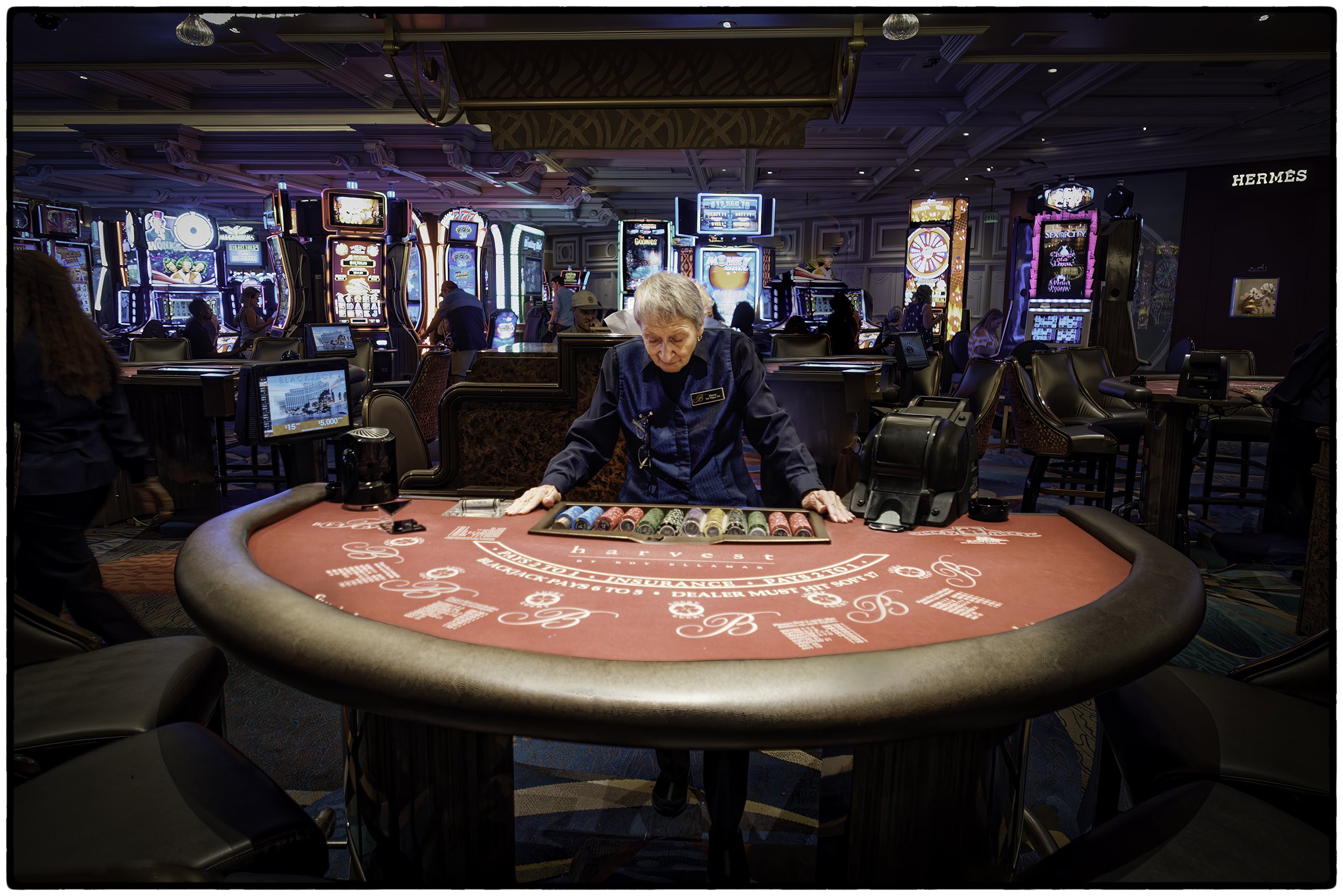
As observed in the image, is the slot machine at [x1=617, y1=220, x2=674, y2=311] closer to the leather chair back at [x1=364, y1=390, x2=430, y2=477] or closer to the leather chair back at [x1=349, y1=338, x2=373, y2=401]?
the leather chair back at [x1=349, y1=338, x2=373, y2=401]

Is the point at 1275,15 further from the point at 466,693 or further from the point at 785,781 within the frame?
the point at 466,693

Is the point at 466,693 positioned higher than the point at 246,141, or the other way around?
the point at 246,141

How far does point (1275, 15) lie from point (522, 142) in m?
3.90

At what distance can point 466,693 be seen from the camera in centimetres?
89

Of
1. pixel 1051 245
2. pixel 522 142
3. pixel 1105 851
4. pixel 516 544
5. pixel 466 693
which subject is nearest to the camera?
pixel 466 693

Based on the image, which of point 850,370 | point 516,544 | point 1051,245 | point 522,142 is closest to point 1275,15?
point 850,370

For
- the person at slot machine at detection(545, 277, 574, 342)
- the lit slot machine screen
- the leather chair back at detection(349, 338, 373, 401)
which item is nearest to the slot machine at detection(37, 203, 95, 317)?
the lit slot machine screen

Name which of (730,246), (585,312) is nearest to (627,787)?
(585,312)

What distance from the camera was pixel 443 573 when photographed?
133 cm

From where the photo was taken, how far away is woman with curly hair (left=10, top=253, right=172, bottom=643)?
2.40 metres

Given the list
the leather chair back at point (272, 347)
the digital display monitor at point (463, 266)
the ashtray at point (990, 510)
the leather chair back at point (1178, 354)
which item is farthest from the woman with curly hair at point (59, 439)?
the digital display monitor at point (463, 266)

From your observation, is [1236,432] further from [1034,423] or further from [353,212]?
[353,212]

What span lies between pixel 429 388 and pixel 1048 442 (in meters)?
4.16

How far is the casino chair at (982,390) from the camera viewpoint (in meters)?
4.79
